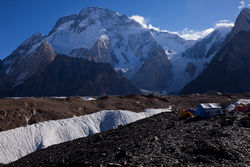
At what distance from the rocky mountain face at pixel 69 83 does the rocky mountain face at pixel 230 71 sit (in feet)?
175

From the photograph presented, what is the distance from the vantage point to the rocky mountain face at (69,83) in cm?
17962

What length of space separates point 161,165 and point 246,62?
525 ft

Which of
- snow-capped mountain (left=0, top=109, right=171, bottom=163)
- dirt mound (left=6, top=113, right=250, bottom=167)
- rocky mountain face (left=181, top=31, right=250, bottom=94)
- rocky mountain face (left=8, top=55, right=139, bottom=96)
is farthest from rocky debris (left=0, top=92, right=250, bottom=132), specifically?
rocky mountain face (left=8, top=55, right=139, bottom=96)

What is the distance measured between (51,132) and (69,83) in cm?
15739

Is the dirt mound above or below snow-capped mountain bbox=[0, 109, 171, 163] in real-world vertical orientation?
above

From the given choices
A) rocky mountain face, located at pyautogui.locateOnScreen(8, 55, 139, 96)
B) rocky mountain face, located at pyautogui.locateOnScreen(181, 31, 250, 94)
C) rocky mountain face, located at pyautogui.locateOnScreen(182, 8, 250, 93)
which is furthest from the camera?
rocky mountain face, located at pyautogui.locateOnScreen(8, 55, 139, 96)

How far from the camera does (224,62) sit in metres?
167

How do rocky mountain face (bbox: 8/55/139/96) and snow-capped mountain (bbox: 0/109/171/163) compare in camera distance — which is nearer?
snow-capped mountain (bbox: 0/109/171/163)

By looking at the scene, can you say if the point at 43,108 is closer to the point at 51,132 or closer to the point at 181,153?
the point at 51,132

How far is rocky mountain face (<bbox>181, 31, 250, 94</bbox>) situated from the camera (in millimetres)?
151000

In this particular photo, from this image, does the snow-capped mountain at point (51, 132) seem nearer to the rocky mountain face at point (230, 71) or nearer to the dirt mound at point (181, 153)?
the dirt mound at point (181, 153)

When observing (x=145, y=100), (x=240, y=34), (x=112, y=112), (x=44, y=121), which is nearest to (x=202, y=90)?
(x=240, y=34)

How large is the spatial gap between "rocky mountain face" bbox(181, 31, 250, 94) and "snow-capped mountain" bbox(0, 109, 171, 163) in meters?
118

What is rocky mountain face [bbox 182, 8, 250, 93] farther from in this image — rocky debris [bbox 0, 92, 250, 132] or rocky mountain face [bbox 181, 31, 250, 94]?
rocky debris [bbox 0, 92, 250, 132]
